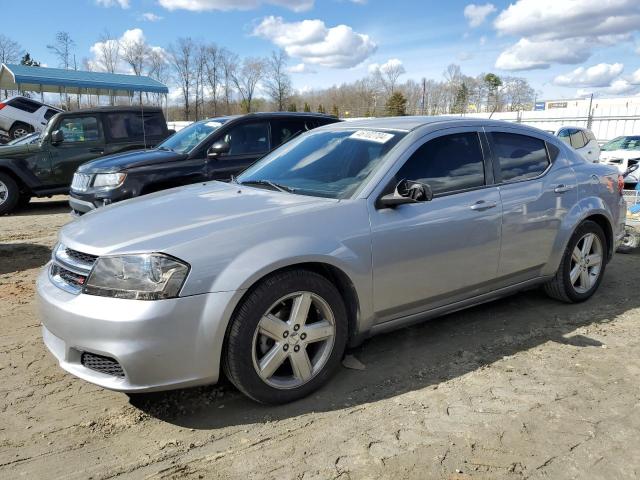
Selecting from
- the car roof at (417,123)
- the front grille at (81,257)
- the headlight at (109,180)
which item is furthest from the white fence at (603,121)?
the front grille at (81,257)

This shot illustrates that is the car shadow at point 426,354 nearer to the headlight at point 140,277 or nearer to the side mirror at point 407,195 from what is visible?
the headlight at point 140,277

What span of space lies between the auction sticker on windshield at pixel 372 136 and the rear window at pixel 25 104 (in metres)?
23.0

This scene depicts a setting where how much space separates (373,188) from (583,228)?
94.2 inches

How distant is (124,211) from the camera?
11.0 ft

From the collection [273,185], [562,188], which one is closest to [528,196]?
[562,188]

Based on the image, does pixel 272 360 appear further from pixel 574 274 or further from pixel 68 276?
pixel 574 274

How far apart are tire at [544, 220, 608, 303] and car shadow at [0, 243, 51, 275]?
5.74 meters

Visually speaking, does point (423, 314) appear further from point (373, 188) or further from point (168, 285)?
point (168, 285)

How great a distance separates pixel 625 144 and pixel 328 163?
1588 cm

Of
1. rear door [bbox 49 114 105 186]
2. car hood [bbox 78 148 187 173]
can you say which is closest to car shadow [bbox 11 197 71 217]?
rear door [bbox 49 114 105 186]

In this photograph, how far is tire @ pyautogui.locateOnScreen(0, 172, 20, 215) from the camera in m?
10.1

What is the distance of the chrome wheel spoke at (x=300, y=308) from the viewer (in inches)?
118

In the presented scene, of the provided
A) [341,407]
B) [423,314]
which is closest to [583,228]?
[423,314]

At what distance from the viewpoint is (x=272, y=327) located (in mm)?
Result: 2922
